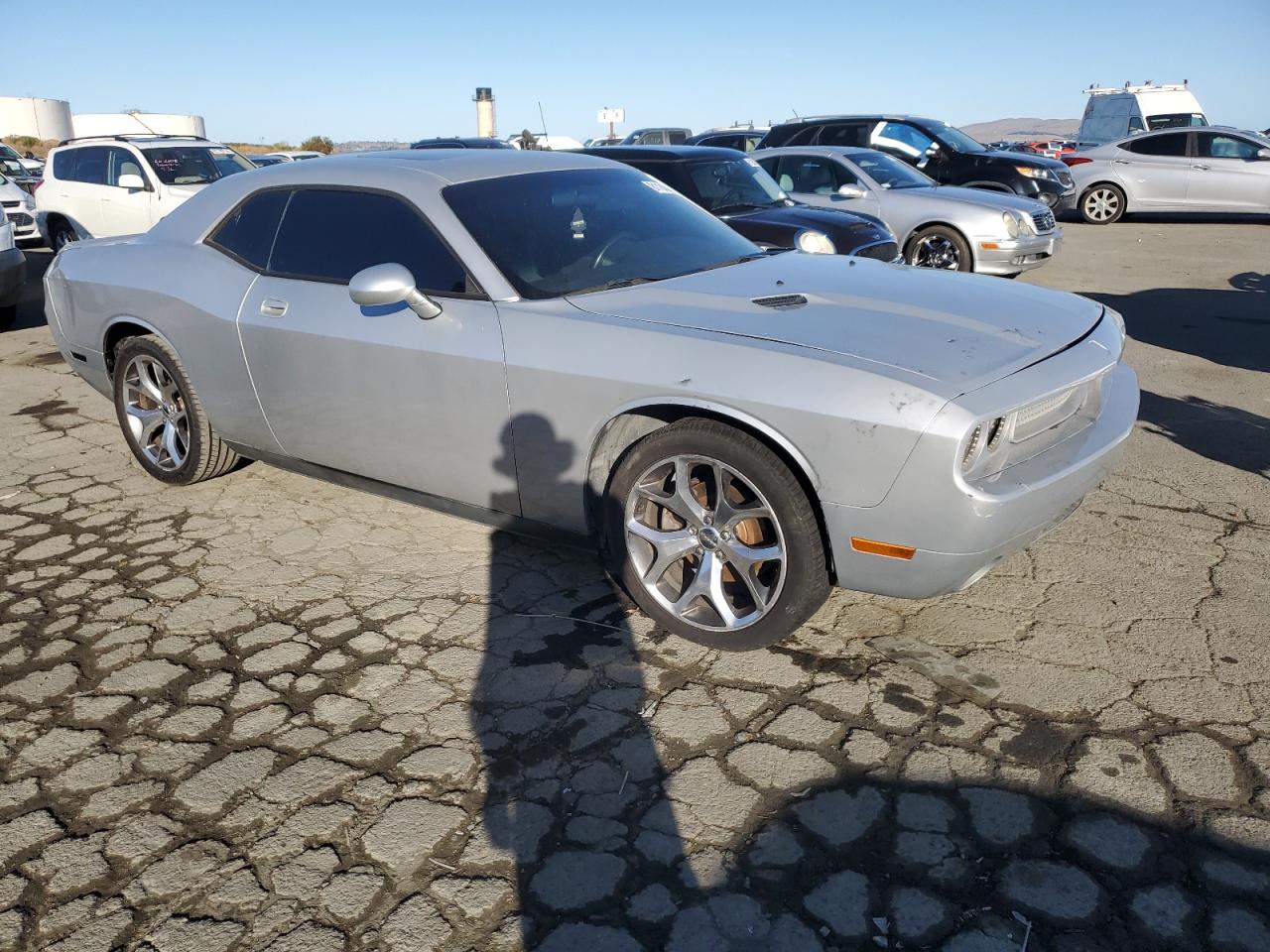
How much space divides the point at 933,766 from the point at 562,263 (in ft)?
7.23

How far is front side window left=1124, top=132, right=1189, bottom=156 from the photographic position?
53.1 ft

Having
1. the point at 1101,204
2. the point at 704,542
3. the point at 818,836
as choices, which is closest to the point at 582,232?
the point at 704,542

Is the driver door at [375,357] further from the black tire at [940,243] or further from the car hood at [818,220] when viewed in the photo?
the black tire at [940,243]

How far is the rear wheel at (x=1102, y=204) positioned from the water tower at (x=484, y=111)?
1706cm

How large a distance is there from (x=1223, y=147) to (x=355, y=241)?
16446 millimetres

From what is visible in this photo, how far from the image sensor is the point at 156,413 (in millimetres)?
5000

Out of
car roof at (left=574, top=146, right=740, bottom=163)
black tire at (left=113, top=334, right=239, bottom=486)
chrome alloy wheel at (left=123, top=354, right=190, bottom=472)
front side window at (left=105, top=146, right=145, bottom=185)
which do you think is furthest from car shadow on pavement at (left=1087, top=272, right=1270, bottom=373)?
front side window at (left=105, top=146, right=145, bottom=185)

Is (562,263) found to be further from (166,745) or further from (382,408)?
(166,745)

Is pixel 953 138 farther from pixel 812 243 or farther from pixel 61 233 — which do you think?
pixel 61 233

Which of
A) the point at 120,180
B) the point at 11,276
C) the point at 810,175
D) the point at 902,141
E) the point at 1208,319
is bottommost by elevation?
the point at 1208,319

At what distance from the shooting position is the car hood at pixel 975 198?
395 inches

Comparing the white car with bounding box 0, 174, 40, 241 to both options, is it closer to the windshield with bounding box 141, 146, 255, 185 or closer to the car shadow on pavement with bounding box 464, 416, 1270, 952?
the windshield with bounding box 141, 146, 255, 185

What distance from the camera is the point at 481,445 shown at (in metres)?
3.64

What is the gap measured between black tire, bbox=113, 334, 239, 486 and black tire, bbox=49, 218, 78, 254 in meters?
9.75
